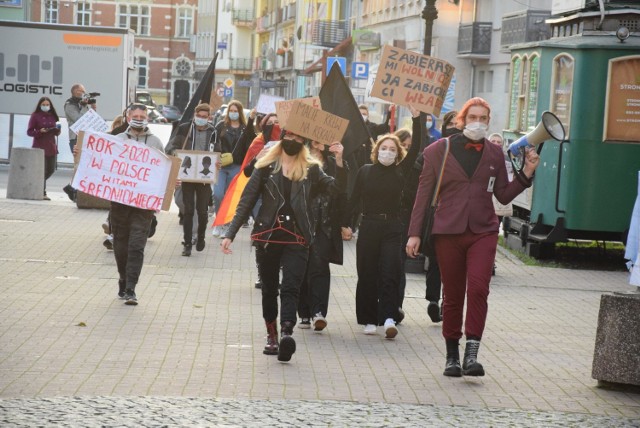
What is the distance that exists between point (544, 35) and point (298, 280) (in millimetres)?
32637

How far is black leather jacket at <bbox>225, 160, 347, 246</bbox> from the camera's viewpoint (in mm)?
10320

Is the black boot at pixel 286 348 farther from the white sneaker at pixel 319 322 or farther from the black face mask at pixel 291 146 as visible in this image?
the white sneaker at pixel 319 322

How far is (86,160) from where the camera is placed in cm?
1421

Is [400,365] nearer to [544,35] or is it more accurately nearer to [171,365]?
[171,365]

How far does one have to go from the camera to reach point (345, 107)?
47.1ft

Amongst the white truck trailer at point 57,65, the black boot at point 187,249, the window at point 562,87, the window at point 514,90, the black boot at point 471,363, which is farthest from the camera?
the white truck trailer at point 57,65

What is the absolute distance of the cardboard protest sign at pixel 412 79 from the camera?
541 inches

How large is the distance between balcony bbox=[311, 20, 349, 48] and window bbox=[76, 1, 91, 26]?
47.3 meters

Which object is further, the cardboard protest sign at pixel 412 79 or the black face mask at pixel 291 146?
the cardboard protest sign at pixel 412 79

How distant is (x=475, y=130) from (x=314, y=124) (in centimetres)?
182

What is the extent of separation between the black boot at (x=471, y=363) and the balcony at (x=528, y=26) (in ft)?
105

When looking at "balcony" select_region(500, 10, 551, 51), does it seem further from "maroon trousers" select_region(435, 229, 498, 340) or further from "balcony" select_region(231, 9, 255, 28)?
"balcony" select_region(231, 9, 255, 28)

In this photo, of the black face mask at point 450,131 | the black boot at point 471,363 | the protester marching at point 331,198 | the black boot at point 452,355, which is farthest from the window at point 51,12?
the black boot at point 471,363

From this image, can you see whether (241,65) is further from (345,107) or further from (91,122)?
(345,107)
